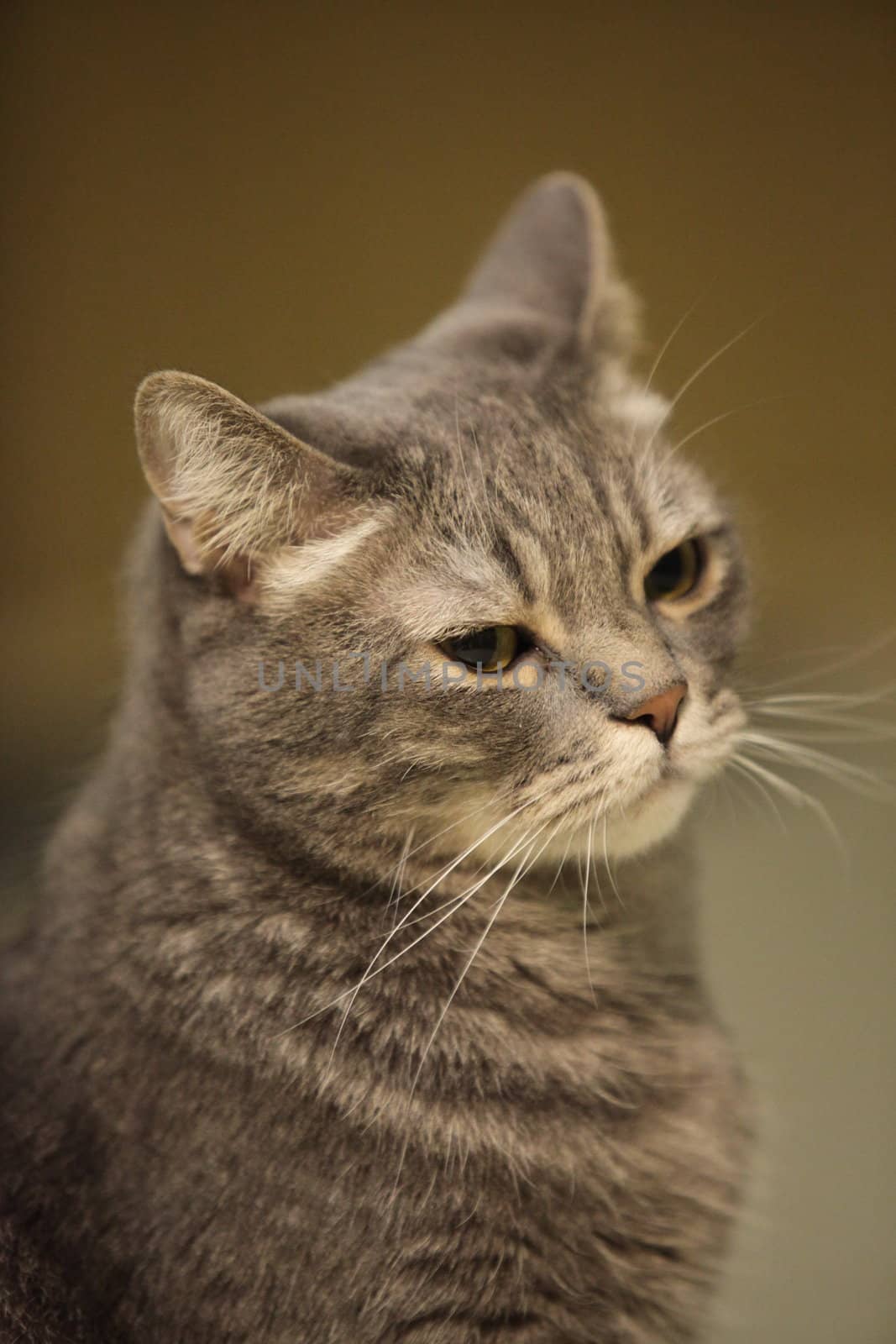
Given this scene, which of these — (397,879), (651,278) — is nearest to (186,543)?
(397,879)

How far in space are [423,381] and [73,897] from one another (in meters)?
0.63

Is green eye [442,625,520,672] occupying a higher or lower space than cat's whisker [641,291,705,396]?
lower

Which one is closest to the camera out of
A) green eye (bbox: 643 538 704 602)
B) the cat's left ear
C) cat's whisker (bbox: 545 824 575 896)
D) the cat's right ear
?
the cat's right ear

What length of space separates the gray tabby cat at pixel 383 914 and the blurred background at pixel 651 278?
226 mm

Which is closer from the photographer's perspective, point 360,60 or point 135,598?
point 135,598

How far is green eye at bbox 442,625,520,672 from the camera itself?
1.03m

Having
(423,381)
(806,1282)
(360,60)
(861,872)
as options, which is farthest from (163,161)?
(806,1282)

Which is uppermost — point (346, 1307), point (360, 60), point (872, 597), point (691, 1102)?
point (360, 60)

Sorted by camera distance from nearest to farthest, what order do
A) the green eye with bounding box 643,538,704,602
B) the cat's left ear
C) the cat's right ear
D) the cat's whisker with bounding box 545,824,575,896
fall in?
Answer: the cat's right ear
the cat's whisker with bounding box 545,824,575,896
the green eye with bounding box 643,538,704,602
the cat's left ear

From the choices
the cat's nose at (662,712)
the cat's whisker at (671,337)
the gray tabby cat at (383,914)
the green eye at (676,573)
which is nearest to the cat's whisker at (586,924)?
the gray tabby cat at (383,914)

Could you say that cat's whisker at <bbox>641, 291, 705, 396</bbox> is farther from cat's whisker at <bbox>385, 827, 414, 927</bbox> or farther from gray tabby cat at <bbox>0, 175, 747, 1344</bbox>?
cat's whisker at <bbox>385, 827, 414, 927</bbox>

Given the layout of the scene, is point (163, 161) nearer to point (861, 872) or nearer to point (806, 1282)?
point (861, 872)

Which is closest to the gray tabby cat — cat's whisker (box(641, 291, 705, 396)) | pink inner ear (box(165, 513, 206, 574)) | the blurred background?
pink inner ear (box(165, 513, 206, 574))

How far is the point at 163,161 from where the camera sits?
1.81 m
